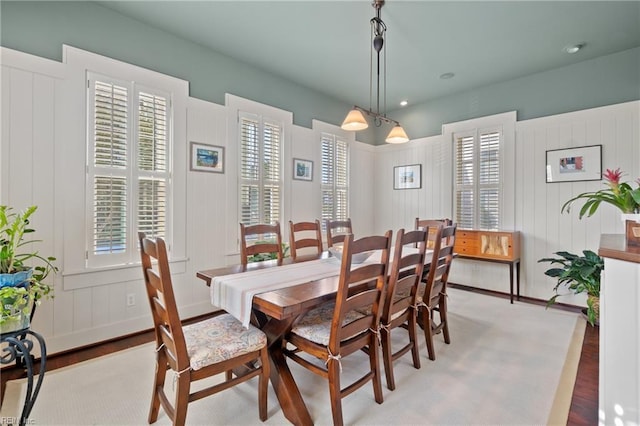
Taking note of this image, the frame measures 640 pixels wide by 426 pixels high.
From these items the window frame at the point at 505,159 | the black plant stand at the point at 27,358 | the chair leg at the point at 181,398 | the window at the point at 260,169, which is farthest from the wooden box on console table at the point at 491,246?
the black plant stand at the point at 27,358

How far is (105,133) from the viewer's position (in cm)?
272

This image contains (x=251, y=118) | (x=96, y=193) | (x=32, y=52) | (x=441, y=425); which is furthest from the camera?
(x=251, y=118)

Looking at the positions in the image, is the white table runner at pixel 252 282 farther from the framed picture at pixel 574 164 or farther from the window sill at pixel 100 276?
the framed picture at pixel 574 164

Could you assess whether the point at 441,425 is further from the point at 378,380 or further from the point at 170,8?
the point at 170,8

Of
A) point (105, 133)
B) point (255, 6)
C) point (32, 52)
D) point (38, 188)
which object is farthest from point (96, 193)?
point (255, 6)

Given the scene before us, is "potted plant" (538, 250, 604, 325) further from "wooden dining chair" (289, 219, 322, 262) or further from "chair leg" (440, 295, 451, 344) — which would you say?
"wooden dining chair" (289, 219, 322, 262)

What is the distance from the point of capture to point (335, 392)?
1.63 m

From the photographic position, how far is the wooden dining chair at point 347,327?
5.28ft

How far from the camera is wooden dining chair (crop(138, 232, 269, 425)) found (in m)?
1.44

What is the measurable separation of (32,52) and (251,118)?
2.00 metres

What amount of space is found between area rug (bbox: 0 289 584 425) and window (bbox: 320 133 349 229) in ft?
8.25

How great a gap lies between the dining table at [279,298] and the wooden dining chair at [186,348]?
0.13 metres

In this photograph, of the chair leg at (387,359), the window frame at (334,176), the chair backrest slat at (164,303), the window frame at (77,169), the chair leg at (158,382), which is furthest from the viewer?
the window frame at (334,176)

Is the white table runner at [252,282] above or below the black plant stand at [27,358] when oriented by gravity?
above
